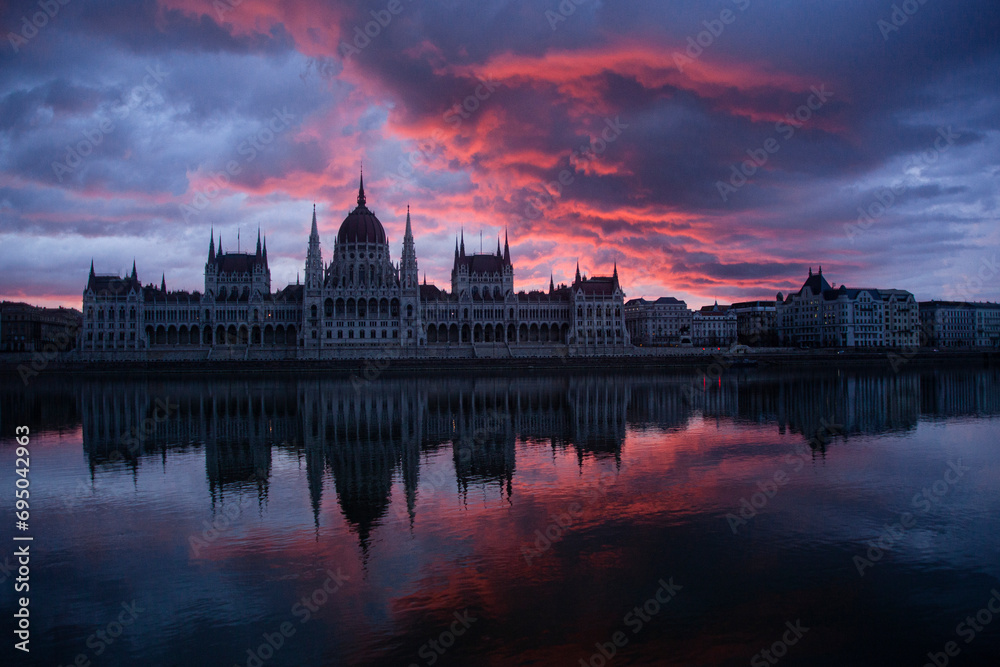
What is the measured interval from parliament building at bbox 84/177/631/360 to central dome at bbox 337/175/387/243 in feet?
0.55

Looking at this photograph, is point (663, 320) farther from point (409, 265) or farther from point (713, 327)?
point (409, 265)

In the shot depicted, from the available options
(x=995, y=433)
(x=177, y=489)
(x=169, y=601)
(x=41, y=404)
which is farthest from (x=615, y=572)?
(x=41, y=404)

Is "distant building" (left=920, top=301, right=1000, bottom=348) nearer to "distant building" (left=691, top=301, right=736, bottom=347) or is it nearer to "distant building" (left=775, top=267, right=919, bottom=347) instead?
"distant building" (left=775, top=267, right=919, bottom=347)

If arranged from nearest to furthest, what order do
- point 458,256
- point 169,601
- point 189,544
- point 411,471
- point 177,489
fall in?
point 169,601, point 189,544, point 177,489, point 411,471, point 458,256

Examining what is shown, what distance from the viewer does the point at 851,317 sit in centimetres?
14200

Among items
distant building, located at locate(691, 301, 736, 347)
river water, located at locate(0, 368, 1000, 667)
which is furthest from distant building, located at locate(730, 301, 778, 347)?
river water, located at locate(0, 368, 1000, 667)

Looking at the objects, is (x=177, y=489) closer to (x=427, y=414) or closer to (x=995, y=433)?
(x=427, y=414)

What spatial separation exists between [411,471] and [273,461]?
5.69 metres

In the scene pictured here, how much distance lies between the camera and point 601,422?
113 feet

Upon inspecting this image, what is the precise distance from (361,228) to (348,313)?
50.4 ft

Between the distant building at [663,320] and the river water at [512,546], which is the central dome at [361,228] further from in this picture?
the river water at [512,546]

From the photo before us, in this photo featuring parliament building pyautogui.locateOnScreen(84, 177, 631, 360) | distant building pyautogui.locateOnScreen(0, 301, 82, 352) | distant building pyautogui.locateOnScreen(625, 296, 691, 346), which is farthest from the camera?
distant building pyautogui.locateOnScreen(625, 296, 691, 346)

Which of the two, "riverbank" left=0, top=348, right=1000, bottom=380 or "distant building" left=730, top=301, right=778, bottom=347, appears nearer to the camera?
"riverbank" left=0, top=348, right=1000, bottom=380

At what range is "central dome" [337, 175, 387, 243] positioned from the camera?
366 feet
